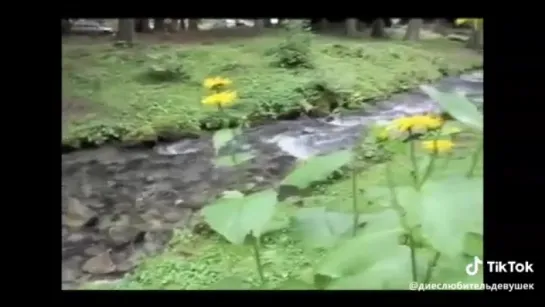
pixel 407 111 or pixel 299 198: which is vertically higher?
pixel 407 111

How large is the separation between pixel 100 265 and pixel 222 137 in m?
0.40

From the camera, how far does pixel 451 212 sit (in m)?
1.87

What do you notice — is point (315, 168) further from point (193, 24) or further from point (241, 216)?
point (193, 24)

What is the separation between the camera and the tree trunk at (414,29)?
1.91 m

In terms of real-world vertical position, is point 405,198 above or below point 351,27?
below

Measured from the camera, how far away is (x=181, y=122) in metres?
1.92

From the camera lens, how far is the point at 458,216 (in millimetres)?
1863

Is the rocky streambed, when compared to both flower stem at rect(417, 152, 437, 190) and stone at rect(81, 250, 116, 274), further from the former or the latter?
flower stem at rect(417, 152, 437, 190)

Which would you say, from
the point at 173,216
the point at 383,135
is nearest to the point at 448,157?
the point at 383,135

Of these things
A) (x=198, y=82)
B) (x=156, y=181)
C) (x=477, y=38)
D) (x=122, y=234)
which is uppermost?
(x=477, y=38)
